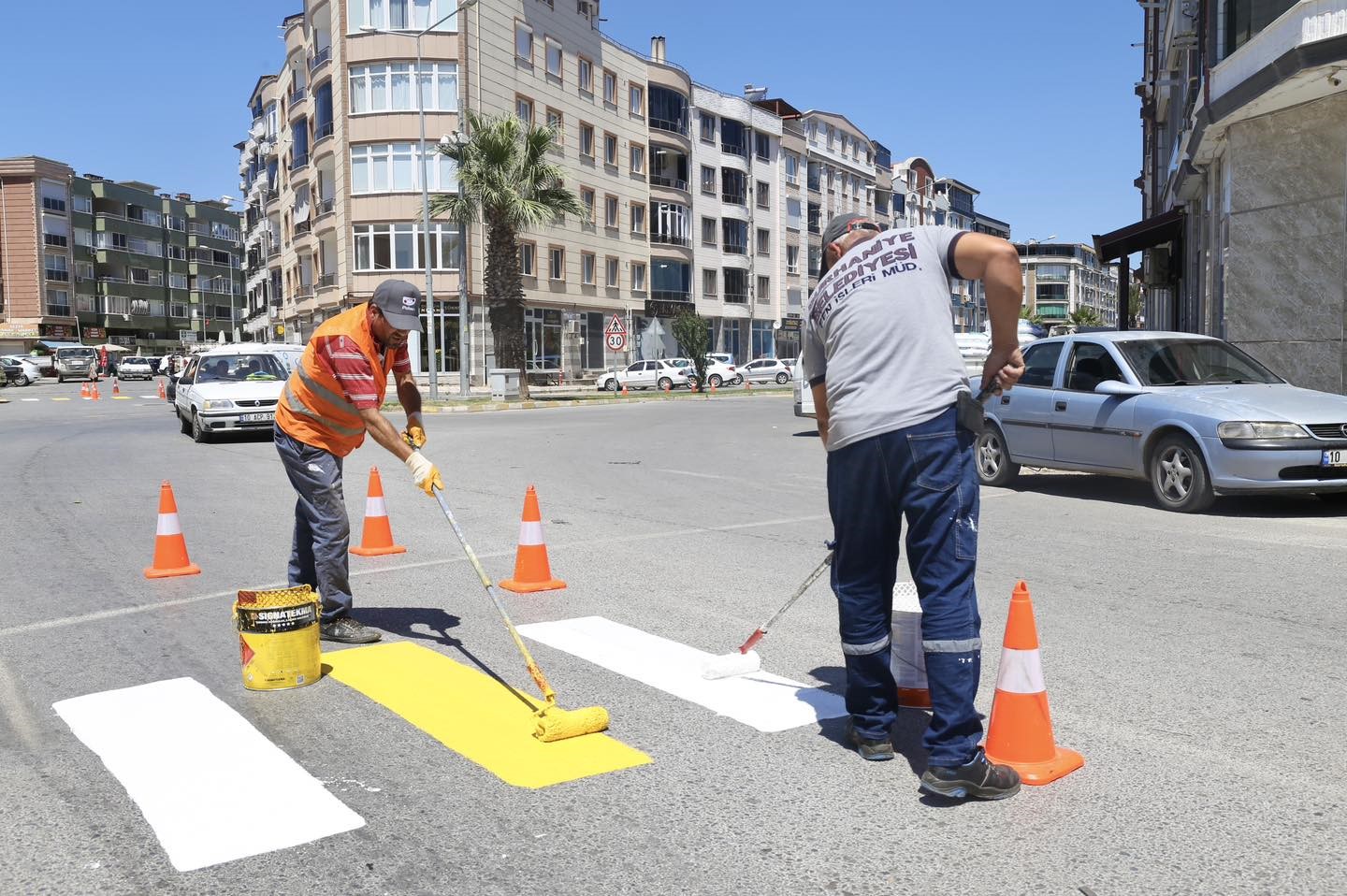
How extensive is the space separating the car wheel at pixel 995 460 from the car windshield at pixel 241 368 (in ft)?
42.2

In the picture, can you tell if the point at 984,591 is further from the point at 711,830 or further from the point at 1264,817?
the point at 711,830

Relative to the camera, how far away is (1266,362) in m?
17.3

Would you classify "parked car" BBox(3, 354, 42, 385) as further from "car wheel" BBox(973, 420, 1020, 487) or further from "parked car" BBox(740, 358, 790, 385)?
"car wheel" BBox(973, 420, 1020, 487)

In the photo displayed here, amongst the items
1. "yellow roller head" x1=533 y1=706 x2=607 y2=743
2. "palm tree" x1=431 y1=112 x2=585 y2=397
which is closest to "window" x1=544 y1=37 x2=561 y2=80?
"palm tree" x1=431 y1=112 x2=585 y2=397

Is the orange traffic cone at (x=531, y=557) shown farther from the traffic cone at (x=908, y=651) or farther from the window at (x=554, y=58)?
the window at (x=554, y=58)

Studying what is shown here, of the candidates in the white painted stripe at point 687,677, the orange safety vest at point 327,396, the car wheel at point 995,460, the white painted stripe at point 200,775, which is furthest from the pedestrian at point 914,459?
the car wheel at point 995,460

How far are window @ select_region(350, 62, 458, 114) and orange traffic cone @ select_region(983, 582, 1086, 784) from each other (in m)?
44.0

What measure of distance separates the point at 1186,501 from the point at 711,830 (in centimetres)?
810

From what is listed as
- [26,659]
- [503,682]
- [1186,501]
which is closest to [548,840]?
[503,682]

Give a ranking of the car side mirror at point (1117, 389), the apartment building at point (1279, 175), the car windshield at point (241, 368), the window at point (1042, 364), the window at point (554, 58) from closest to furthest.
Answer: the car side mirror at point (1117, 389) < the window at point (1042, 364) < the apartment building at point (1279, 175) < the car windshield at point (241, 368) < the window at point (554, 58)

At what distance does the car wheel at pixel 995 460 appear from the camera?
12578 mm

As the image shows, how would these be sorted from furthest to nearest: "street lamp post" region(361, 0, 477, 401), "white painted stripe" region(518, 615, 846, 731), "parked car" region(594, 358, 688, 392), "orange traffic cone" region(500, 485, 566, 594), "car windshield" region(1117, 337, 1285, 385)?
"parked car" region(594, 358, 688, 392), "street lamp post" region(361, 0, 477, 401), "car windshield" region(1117, 337, 1285, 385), "orange traffic cone" region(500, 485, 566, 594), "white painted stripe" region(518, 615, 846, 731)

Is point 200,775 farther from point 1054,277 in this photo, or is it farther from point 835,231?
point 1054,277

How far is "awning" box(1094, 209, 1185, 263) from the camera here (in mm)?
25062
